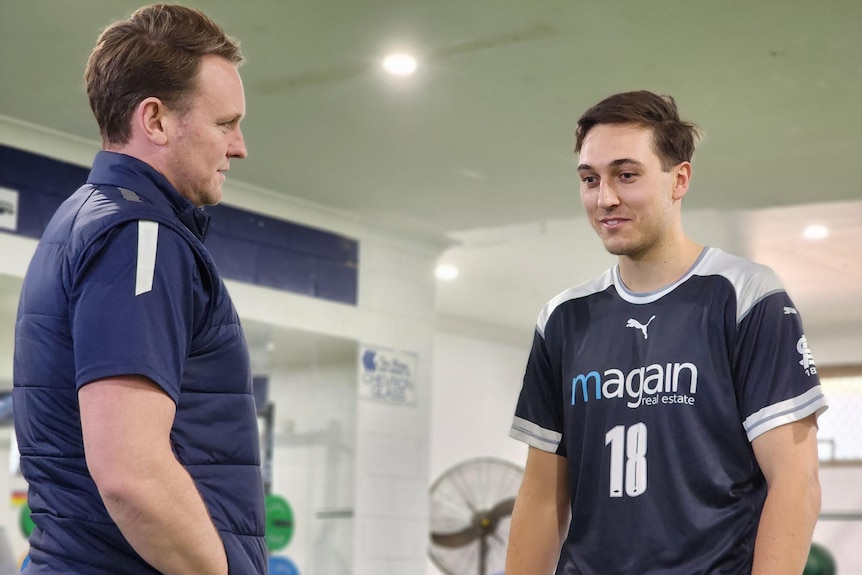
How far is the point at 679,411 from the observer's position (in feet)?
5.87

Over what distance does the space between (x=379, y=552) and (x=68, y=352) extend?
6.00 metres

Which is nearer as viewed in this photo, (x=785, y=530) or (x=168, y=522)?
(x=168, y=522)

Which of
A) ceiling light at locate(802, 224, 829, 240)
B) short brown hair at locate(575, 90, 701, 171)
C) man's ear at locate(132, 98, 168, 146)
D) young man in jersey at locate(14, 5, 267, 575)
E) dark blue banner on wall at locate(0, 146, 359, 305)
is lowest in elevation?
young man in jersey at locate(14, 5, 267, 575)

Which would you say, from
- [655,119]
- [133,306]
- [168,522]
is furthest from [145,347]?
[655,119]

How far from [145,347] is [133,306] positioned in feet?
0.16

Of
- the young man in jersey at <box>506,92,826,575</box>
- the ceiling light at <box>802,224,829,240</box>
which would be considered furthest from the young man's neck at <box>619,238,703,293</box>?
the ceiling light at <box>802,224,829,240</box>

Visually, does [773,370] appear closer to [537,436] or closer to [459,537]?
[537,436]

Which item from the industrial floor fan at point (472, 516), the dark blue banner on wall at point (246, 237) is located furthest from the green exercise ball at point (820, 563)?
the dark blue banner on wall at point (246, 237)

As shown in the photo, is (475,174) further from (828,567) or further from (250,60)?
(828,567)

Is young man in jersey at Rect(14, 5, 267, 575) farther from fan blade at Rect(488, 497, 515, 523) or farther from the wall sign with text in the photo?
fan blade at Rect(488, 497, 515, 523)

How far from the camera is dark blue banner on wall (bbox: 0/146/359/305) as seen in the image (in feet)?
18.8

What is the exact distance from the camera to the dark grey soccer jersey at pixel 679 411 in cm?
172

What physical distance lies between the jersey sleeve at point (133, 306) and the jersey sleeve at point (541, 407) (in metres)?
0.78

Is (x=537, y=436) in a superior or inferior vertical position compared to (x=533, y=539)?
superior
